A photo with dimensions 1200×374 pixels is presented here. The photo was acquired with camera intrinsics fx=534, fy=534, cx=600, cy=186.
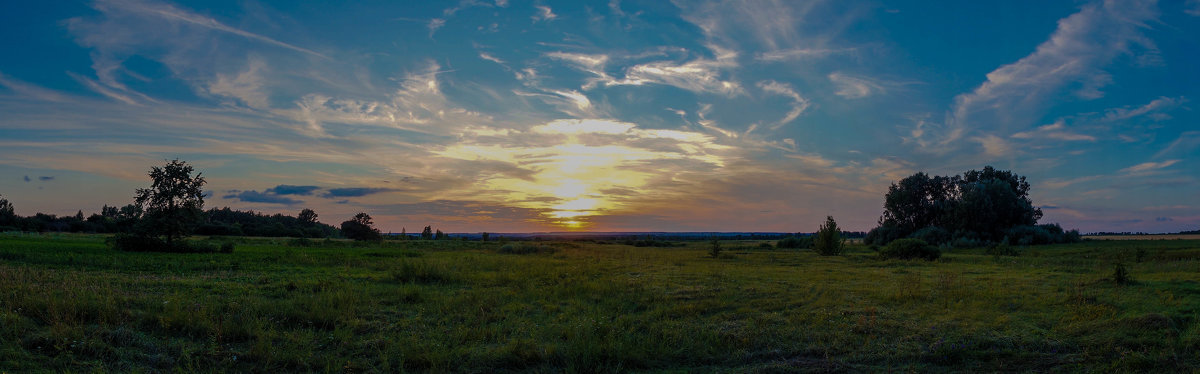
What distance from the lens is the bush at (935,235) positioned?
55.9m

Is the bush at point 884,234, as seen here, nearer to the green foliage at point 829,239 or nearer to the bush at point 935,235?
the bush at point 935,235

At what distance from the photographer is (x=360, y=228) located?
61.3m

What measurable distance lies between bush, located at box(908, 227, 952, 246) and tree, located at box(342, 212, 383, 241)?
60402 millimetres

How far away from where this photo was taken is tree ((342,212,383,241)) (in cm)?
6109

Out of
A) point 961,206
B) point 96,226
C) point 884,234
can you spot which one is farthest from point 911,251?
point 96,226

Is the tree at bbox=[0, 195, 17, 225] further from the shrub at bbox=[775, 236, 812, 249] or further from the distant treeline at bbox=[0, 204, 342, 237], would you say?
the shrub at bbox=[775, 236, 812, 249]

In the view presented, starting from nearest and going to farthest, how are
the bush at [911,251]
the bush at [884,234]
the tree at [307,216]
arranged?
the bush at [911,251] < the bush at [884,234] < the tree at [307,216]

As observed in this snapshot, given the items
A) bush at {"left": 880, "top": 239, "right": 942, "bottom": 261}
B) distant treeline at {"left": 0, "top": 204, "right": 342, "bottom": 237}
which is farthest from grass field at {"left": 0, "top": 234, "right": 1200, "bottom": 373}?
distant treeline at {"left": 0, "top": 204, "right": 342, "bottom": 237}

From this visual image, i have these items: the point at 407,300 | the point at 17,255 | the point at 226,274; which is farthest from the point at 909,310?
the point at 17,255

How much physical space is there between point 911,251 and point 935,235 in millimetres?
29444

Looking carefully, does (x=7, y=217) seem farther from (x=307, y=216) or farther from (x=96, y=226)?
(x=307, y=216)

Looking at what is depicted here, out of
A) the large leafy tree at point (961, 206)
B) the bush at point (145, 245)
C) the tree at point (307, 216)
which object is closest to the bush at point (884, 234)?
the large leafy tree at point (961, 206)

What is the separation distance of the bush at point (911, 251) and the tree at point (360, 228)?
52552 millimetres

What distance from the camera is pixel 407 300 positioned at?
13055 millimetres
